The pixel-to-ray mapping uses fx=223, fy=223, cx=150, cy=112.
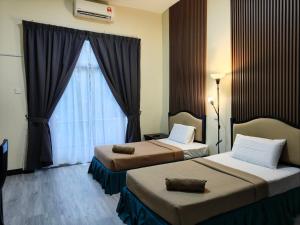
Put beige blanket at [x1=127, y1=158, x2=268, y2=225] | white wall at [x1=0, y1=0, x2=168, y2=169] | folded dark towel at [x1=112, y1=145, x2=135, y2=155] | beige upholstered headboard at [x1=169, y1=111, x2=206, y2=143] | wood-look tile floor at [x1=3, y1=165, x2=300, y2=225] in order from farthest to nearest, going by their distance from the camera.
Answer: beige upholstered headboard at [x1=169, y1=111, x2=206, y2=143] → white wall at [x1=0, y1=0, x2=168, y2=169] → folded dark towel at [x1=112, y1=145, x2=135, y2=155] → wood-look tile floor at [x1=3, y1=165, x2=300, y2=225] → beige blanket at [x1=127, y1=158, x2=268, y2=225]

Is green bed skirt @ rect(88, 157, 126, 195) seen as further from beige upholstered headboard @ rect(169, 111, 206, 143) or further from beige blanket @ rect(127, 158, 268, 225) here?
beige upholstered headboard @ rect(169, 111, 206, 143)

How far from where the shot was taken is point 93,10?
13.8 feet

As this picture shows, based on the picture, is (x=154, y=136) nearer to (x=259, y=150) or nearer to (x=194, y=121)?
(x=194, y=121)

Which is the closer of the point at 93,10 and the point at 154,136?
the point at 93,10

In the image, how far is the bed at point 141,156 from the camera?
10.2ft

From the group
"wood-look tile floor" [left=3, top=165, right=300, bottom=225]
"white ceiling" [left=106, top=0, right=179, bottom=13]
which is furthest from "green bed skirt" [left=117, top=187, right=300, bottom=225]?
"white ceiling" [left=106, top=0, right=179, bottom=13]

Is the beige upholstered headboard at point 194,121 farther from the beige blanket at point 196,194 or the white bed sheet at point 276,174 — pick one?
the beige blanket at point 196,194

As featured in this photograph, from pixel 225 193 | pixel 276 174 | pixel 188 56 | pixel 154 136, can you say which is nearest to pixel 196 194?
pixel 225 193

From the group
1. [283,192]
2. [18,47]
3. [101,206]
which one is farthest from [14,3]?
[283,192]

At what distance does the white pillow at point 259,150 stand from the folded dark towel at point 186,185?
1.05m

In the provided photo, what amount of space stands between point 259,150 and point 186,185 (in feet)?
4.13

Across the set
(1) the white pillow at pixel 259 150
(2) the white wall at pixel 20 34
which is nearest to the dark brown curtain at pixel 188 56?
(2) the white wall at pixel 20 34

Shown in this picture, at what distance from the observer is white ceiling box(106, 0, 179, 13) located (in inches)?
176

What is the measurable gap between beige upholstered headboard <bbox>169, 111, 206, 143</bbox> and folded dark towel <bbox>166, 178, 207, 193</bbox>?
1996 millimetres
